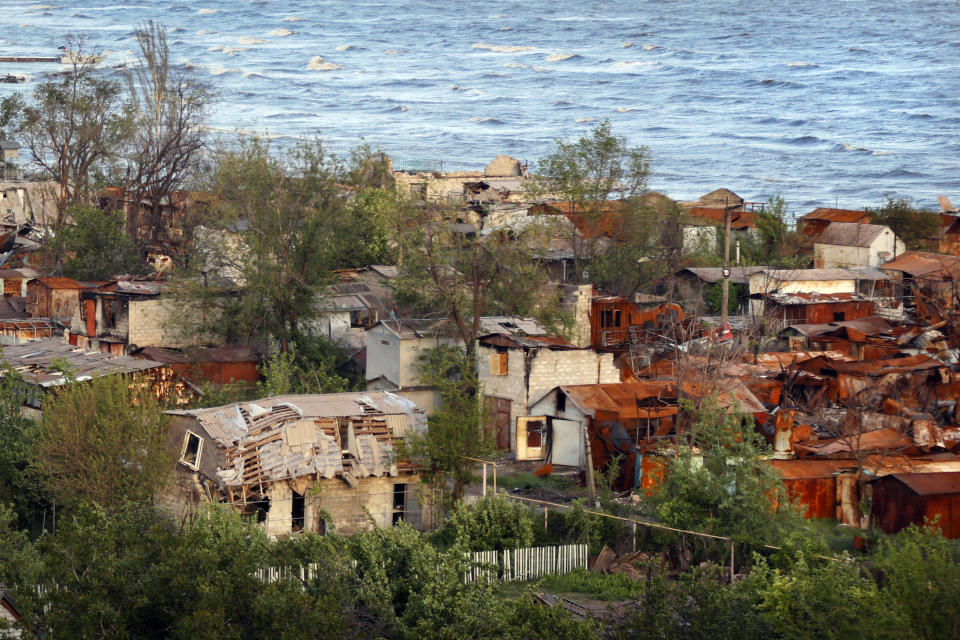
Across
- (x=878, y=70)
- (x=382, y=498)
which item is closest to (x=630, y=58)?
(x=878, y=70)

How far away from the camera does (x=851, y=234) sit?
1687 inches

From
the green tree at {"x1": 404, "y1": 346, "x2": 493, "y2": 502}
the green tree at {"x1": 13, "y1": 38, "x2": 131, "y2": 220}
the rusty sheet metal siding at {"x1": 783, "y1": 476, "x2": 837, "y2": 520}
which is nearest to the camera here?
the green tree at {"x1": 404, "y1": 346, "x2": 493, "y2": 502}

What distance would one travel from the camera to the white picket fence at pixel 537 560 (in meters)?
18.7

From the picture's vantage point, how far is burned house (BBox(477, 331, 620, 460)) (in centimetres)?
2481

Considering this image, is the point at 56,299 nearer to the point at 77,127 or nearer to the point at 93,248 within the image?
the point at 93,248

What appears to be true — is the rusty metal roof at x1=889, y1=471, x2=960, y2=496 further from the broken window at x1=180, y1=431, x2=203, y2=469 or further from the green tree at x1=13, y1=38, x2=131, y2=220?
the green tree at x1=13, y1=38, x2=131, y2=220

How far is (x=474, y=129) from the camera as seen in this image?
98.3 meters

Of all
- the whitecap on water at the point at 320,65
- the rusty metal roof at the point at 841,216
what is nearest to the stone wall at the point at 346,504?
the rusty metal roof at the point at 841,216

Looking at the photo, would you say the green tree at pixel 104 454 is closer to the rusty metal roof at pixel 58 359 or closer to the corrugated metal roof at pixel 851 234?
the rusty metal roof at pixel 58 359

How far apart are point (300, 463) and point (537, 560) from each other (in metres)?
3.86

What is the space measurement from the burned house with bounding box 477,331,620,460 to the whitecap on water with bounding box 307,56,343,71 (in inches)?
3966

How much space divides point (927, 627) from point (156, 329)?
2175 cm

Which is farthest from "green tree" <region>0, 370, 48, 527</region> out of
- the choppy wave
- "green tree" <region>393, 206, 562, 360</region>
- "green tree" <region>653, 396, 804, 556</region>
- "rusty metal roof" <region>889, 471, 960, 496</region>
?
the choppy wave

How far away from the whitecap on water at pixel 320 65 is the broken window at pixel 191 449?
346ft
